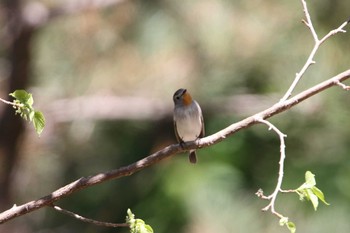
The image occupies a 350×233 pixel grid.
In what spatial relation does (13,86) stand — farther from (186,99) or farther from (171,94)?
(186,99)

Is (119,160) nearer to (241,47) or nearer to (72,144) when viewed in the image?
(72,144)

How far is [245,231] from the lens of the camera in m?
4.71

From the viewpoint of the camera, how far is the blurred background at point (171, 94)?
4.80 meters

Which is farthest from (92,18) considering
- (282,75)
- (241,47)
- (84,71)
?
(282,75)

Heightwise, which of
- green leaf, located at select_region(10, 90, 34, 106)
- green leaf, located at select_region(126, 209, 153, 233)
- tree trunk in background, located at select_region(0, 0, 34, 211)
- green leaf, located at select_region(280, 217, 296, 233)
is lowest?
green leaf, located at select_region(280, 217, 296, 233)

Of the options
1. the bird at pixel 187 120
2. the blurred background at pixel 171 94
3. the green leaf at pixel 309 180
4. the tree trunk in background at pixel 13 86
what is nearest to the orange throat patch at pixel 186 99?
the bird at pixel 187 120

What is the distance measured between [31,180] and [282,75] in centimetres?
226

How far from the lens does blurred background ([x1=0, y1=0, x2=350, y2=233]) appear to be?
4805mm

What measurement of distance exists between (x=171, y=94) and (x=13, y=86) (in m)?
1.23

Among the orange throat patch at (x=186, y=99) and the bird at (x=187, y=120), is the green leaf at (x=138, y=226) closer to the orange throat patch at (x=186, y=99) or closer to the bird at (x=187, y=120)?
the bird at (x=187, y=120)

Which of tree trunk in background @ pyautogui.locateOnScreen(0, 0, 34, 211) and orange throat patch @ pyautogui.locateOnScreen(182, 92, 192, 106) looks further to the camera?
tree trunk in background @ pyautogui.locateOnScreen(0, 0, 34, 211)

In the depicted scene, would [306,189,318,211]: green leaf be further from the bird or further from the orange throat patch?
the orange throat patch

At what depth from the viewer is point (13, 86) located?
15.3 feet

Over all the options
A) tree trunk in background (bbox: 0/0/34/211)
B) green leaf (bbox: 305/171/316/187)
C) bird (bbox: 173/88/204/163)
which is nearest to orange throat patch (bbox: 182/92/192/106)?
bird (bbox: 173/88/204/163)
